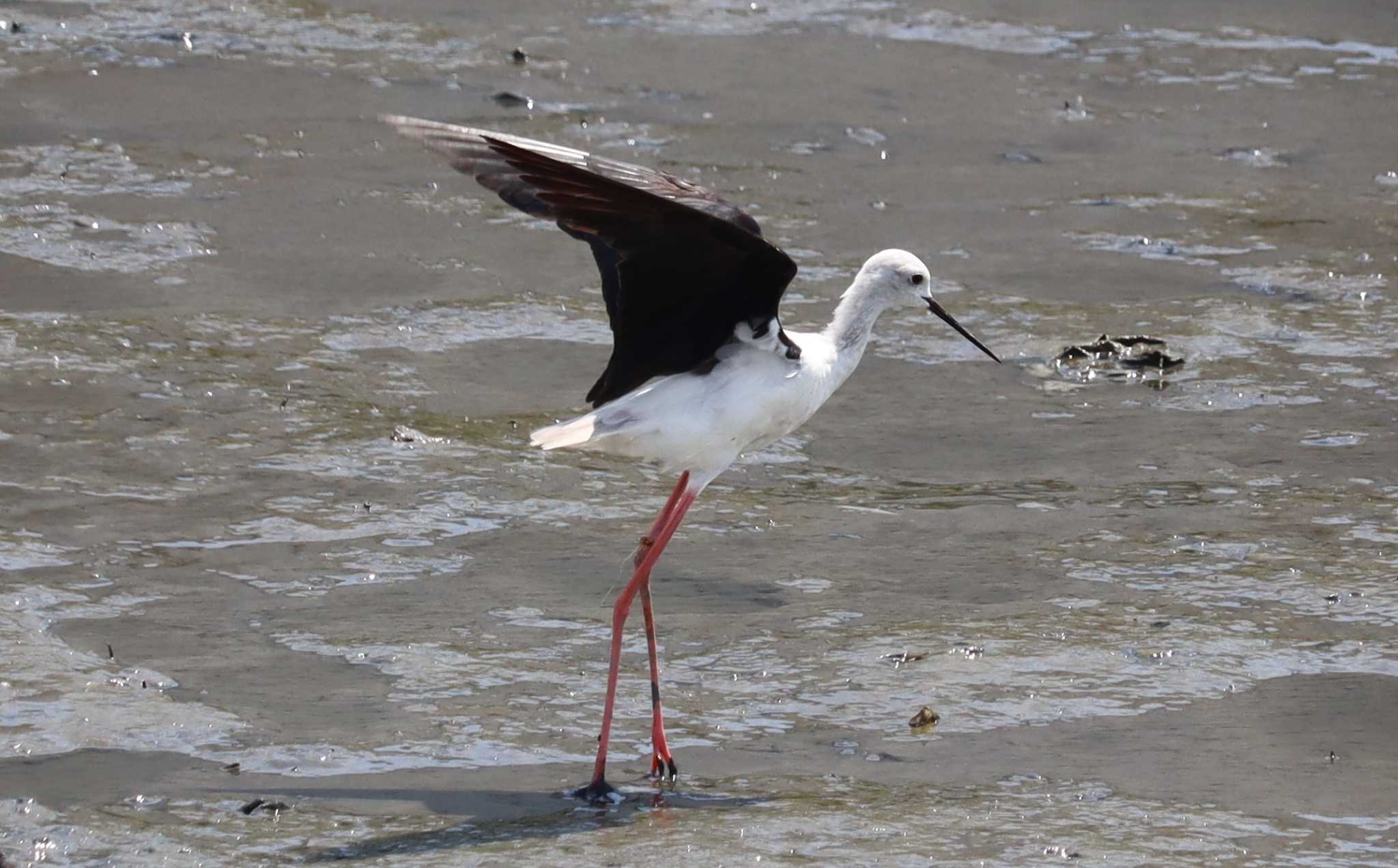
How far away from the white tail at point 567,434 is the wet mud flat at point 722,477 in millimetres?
639

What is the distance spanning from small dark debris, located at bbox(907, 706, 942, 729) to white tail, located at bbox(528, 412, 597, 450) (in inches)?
44.5

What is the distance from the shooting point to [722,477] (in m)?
6.82

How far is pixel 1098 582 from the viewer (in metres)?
5.93

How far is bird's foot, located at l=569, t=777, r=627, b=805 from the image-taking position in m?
4.69

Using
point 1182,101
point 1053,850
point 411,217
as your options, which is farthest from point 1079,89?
point 1053,850

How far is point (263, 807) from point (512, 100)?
6458 mm

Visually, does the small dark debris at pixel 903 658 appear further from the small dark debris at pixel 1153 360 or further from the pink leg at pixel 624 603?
the small dark debris at pixel 1153 360

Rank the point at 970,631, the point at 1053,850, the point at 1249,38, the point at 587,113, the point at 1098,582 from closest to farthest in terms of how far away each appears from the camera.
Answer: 1. the point at 1053,850
2. the point at 970,631
3. the point at 1098,582
4. the point at 587,113
5. the point at 1249,38

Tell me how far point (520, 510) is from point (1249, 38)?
7.22 metres

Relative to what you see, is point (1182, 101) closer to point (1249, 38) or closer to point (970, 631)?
point (1249, 38)

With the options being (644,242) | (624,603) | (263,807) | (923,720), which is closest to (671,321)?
(644,242)

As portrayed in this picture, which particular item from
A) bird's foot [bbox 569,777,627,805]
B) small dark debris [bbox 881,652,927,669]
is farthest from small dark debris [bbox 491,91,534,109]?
bird's foot [bbox 569,777,627,805]

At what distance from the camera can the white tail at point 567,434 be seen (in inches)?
203

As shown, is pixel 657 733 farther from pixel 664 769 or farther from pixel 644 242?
pixel 644 242
